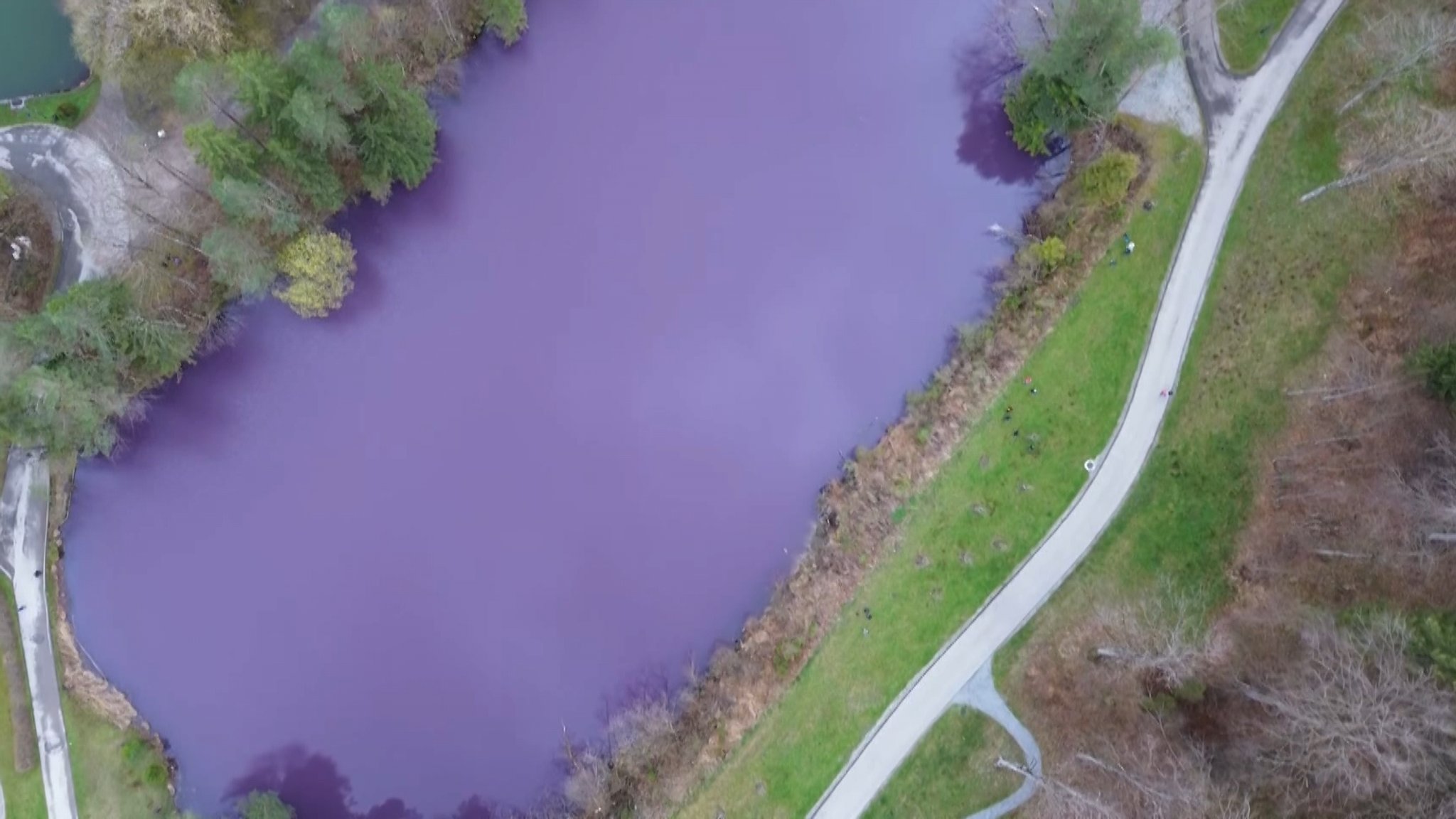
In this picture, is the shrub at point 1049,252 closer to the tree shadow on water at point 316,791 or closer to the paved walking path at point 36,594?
the tree shadow on water at point 316,791

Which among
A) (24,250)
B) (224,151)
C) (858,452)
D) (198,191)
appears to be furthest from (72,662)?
(858,452)

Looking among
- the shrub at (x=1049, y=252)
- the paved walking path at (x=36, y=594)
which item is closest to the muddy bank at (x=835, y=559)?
the shrub at (x=1049, y=252)

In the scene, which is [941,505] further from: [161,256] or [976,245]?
[161,256]

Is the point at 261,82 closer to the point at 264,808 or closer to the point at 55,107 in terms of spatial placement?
the point at 55,107

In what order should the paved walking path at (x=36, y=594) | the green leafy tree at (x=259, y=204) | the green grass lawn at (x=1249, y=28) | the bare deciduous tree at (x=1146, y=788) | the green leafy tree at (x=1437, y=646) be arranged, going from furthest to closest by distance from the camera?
the green grass lawn at (x=1249, y=28)
the paved walking path at (x=36, y=594)
the green leafy tree at (x=259, y=204)
the bare deciduous tree at (x=1146, y=788)
the green leafy tree at (x=1437, y=646)

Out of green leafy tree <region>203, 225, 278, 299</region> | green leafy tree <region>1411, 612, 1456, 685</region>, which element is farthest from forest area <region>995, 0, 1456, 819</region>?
green leafy tree <region>203, 225, 278, 299</region>
